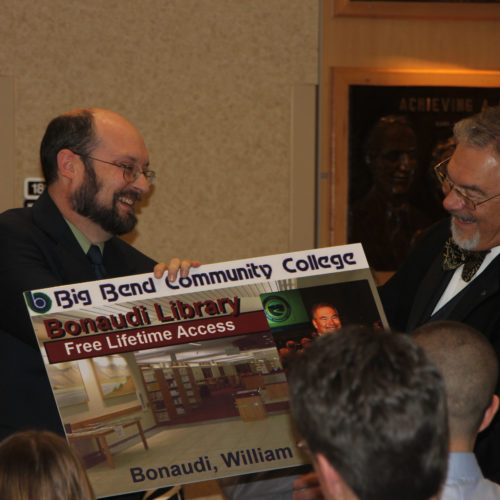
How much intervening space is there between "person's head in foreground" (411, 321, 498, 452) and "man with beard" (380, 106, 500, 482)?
55cm

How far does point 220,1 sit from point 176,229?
111 cm

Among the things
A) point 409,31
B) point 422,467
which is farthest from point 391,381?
point 409,31

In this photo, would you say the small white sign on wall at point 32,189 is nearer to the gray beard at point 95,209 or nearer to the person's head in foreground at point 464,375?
the gray beard at point 95,209

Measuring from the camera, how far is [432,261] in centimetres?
276

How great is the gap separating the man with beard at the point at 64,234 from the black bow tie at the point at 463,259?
0.89 m

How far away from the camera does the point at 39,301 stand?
2146 millimetres

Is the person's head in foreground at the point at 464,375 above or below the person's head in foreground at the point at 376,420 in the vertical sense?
below

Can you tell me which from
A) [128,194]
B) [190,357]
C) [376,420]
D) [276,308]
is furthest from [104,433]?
[376,420]

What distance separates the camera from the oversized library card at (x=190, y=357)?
2.13 metres

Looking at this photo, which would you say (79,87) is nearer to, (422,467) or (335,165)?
(335,165)

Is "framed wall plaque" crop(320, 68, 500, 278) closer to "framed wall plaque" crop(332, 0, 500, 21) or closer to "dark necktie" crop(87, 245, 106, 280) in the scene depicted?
"framed wall plaque" crop(332, 0, 500, 21)

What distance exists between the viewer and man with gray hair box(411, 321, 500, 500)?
1.55 meters

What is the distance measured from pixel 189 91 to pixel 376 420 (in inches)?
116

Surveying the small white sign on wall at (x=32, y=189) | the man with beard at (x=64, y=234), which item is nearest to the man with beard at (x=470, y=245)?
the man with beard at (x=64, y=234)
